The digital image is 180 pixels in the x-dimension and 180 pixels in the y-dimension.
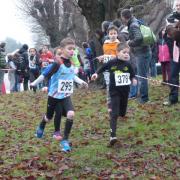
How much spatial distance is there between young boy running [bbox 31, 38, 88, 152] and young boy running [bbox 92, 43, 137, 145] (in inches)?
18.4

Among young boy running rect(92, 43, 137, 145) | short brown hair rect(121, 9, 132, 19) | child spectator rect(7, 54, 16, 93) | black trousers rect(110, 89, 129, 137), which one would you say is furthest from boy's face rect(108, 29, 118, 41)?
child spectator rect(7, 54, 16, 93)

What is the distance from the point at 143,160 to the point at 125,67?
199cm

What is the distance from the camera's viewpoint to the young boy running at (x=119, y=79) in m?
9.05

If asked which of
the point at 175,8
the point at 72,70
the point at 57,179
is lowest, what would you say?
the point at 57,179

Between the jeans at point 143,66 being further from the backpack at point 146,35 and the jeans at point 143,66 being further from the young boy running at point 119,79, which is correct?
the young boy running at point 119,79

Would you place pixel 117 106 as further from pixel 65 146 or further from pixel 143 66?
pixel 143 66

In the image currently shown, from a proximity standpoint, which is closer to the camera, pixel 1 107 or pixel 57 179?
pixel 57 179

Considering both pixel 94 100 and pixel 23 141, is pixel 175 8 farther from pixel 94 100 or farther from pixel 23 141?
pixel 94 100

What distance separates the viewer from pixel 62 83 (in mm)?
9031

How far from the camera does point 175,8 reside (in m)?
10.5

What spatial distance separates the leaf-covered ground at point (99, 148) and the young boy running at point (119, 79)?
60 centimetres

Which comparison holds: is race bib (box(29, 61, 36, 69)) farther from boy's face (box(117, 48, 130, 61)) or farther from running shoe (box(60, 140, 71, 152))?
running shoe (box(60, 140, 71, 152))

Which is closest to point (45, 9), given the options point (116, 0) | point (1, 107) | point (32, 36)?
point (32, 36)

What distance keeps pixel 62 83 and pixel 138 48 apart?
3965 millimetres
